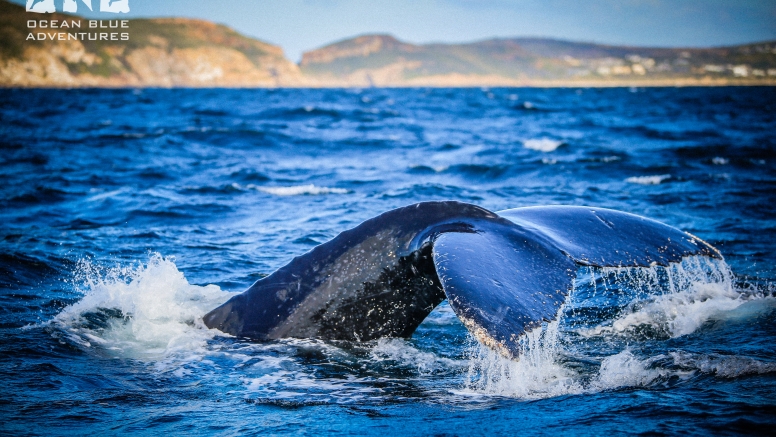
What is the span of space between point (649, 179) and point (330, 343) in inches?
467

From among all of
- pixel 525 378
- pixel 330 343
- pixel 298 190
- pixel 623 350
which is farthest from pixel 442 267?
pixel 298 190

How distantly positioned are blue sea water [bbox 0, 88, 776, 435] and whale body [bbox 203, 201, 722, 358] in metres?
0.18

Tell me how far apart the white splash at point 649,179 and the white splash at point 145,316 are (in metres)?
10.7

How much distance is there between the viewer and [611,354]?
15.9 feet

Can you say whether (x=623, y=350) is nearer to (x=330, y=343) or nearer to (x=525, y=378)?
(x=525, y=378)

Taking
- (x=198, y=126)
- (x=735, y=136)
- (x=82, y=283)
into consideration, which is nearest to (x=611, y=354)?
(x=82, y=283)

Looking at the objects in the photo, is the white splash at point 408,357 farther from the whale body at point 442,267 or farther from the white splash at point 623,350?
the white splash at point 623,350

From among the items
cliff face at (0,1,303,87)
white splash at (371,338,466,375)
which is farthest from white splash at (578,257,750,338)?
cliff face at (0,1,303,87)

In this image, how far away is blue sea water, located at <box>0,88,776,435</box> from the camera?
3727mm

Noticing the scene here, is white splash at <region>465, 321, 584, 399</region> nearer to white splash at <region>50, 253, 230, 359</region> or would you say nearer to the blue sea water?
the blue sea water

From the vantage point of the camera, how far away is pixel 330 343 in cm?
455

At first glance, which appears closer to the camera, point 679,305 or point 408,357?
point 408,357

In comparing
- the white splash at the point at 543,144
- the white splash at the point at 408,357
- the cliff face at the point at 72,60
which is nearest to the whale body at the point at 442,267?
the white splash at the point at 408,357

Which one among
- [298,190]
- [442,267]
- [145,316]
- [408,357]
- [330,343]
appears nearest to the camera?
[442,267]
